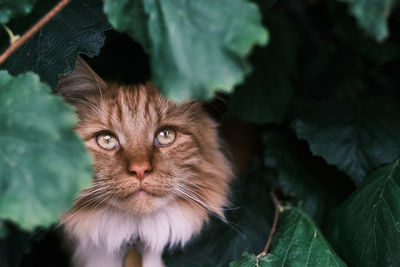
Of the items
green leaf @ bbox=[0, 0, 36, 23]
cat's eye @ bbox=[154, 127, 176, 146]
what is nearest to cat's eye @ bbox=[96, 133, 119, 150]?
cat's eye @ bbox=[154, 127, 176, 146]

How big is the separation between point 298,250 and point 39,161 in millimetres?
799

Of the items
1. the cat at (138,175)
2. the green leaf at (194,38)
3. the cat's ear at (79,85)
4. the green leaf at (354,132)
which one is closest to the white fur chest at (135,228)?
the cat at (138,175)

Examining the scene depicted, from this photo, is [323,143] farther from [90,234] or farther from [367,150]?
[90,234]

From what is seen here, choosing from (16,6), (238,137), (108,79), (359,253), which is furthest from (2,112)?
(238,137)

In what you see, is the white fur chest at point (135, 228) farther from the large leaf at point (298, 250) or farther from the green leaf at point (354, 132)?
the green leaf at point (354, 132)

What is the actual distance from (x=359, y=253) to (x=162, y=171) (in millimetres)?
654

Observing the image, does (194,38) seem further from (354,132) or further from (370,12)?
(354,132)

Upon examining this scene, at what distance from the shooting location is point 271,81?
72.3 inches

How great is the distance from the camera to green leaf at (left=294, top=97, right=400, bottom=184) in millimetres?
1468

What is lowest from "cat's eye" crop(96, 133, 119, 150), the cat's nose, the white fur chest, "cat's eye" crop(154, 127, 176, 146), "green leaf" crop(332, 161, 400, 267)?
"green leaf" crop(332, 161, 400, 267)

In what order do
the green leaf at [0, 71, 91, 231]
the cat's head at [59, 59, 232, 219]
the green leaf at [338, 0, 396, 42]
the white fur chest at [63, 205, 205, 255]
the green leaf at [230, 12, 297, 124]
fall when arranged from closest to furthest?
the green leaf at [0, 71, 91, 231], the green leaf at [338, 0, 396, 42], the cat's head at [59, 59, 232, 219], the white fur chest at [63, 205, 205, 255], the green leaf at [230, 12, 297, 124]

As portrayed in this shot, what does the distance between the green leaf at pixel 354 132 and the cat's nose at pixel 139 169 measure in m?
0.64

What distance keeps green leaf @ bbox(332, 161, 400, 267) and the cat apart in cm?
44

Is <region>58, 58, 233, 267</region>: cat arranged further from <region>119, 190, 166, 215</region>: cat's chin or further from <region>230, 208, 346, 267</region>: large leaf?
<region>230, 208, 346, 267</region>: large leaf
